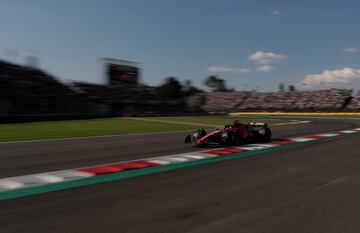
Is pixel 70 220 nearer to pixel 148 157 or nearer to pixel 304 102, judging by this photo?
pixel 148 157

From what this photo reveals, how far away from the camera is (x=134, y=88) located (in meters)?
57.2

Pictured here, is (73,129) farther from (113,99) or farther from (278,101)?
(278,101)

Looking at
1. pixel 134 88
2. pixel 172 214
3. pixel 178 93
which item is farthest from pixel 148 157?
pixel 178 93

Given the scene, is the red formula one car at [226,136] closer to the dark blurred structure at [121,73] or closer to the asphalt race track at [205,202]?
the asphalt race track at [205,202]

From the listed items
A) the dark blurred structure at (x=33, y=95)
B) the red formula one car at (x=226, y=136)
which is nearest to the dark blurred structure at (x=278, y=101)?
the dark blurred structure at (x=33, y=95)

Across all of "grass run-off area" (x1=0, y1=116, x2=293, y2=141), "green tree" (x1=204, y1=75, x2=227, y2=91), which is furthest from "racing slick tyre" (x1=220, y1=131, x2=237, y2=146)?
"green tree" (x1=204, y1=75, x2=227, y2=91)

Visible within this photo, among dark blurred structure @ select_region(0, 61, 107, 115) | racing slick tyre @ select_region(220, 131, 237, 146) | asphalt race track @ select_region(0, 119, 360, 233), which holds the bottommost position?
asphalt race track @ select_region(0, 119, 360, 233)

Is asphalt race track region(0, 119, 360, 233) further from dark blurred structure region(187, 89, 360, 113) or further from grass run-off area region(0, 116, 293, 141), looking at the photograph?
dark blurred structure region(187, 89, 360, 113)

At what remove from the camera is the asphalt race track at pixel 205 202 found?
389 centimetres

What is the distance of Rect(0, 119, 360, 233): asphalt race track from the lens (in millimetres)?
3893

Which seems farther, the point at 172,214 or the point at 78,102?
the point at 78,102

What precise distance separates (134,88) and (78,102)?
61.0 feet

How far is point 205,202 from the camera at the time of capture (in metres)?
4.79

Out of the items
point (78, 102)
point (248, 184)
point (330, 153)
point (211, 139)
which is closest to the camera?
point (248, 184)
